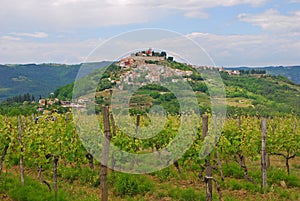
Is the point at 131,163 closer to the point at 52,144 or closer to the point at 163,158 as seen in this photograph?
the point at 163,158

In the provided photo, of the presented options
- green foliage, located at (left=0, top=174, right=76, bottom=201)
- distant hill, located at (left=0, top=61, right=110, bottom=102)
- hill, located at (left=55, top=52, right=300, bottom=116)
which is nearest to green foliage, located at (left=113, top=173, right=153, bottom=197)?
green foliage, located at (left=0, top=174, right=76, bottom=201)

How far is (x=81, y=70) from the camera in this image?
593 centimetres

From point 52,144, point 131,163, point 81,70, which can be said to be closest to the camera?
point 81,70

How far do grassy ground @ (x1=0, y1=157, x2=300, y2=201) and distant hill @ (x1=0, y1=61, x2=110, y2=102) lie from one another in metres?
103

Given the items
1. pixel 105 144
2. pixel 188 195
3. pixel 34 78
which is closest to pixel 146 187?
pixel 188 195

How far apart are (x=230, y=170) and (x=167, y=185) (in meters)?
2.26

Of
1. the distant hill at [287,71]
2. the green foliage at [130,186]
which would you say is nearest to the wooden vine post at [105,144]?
the green foliage at [130,186]

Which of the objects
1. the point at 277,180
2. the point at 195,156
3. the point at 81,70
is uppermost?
the point at 81,70

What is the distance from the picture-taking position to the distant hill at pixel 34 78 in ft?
407

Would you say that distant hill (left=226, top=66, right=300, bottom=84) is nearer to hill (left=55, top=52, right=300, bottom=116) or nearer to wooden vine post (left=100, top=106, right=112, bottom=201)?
hill (left=55, top=52, right=300, bottom=116)

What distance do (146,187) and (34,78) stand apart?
519 feet

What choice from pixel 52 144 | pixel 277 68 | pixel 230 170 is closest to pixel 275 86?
pixel 230 170

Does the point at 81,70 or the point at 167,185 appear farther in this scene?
the point at 167,185

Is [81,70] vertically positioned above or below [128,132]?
above
